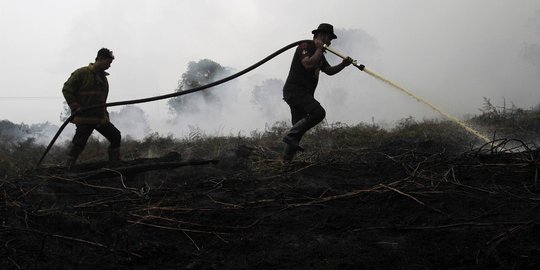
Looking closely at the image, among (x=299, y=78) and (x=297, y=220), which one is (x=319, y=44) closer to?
(x=299, y=78)

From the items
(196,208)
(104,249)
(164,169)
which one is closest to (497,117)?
(164,169)

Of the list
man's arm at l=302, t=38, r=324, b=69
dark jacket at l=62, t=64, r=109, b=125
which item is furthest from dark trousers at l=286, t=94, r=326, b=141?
dark jacket at l=62, t=64, r=109, b=125

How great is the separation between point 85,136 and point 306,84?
2815mm

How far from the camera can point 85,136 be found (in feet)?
19.0

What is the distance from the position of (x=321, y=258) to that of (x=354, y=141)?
6.90m

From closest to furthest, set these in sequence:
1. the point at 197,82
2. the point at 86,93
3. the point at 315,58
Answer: the point at 315,58 → the point at 86,93 → the point at 197,82

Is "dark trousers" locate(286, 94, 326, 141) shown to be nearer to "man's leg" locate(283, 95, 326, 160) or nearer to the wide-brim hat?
"man's leg" locate(283, 95, 326, 160)

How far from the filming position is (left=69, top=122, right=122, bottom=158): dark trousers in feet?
18.7

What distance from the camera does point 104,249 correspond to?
2.61m

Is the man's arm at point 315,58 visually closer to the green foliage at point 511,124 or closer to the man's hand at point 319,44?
the man's hand at point 319,44

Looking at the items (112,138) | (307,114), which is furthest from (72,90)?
(307,114)

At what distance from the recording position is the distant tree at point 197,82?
891 inches

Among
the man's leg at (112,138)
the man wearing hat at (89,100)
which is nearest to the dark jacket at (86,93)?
the man wearing hat at (89,100)

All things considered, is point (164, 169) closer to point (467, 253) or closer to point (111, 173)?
point (111, 173)
